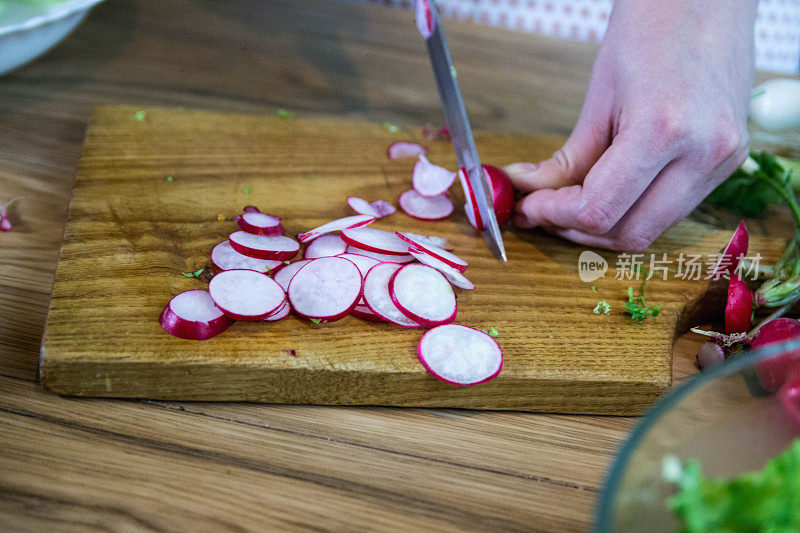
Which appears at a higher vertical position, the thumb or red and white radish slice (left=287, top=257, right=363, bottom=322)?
the thumb

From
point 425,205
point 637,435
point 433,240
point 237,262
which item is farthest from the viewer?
point 425,205

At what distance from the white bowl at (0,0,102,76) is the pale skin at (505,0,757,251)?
40.3 inches

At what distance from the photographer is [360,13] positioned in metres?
2.21

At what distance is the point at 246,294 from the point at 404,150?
0.63 metres

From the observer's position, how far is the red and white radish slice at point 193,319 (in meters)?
1.00

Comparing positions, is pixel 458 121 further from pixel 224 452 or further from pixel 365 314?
pixel 224 452

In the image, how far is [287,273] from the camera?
1150mm

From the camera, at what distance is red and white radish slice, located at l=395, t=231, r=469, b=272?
3.84 feet

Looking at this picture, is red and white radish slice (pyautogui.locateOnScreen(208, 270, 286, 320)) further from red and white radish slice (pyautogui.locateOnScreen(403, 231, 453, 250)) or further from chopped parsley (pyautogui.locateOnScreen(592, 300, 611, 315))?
chopped parsley (pyautogui.locateOnScreen(592, 300, 611, 315))

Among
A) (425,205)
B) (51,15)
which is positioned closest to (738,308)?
(425,205)

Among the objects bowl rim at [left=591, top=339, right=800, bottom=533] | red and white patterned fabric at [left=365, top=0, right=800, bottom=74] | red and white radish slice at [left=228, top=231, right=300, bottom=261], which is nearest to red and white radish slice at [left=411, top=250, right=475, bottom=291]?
red and white radish slice at [left=228, top=231, right=300, bottom=261]

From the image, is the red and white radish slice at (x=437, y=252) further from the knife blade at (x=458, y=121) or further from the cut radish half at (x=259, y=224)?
the cut radish half at (x=259, y=224)

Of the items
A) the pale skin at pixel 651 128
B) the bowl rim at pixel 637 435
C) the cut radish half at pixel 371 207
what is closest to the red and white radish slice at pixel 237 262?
the cut radish half at pixel 371 207

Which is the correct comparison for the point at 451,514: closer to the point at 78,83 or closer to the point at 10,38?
the point at 10,38
